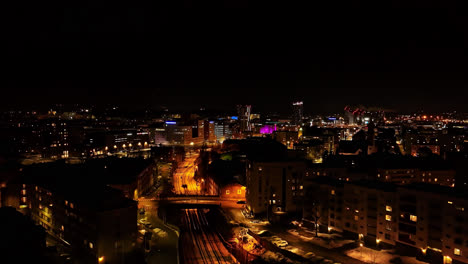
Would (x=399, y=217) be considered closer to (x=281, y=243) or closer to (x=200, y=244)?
(x=281, y=243)

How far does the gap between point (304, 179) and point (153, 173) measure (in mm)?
7942

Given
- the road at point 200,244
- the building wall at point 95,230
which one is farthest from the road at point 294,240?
the building wall at point 95,230

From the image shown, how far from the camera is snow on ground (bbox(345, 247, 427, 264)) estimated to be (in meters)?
7.82

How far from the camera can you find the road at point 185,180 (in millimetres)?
15277

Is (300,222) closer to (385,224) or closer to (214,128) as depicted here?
(385,224)

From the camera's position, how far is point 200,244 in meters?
9.58

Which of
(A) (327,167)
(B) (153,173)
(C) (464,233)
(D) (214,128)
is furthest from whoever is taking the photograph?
(D) (214,128)

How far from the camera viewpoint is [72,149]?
2370 cm

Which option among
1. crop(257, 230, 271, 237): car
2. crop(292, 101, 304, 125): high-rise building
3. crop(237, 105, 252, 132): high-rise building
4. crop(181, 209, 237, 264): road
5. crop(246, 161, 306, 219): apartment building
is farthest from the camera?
crop(292, 101, 304, 125): high-rise building

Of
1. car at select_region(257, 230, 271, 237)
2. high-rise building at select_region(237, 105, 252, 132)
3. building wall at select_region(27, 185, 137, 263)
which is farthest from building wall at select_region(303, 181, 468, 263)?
high-rise building at select_region(237, 105, 252, 132)

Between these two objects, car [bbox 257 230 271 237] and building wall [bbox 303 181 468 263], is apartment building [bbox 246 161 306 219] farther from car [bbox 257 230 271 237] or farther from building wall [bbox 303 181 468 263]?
car [bbox 257 230 271 237]

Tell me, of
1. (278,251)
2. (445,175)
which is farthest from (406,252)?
(445,175)

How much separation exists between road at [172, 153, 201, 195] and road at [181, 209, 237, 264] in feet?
11.0

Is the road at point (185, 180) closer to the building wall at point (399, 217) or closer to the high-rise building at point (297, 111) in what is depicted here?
the building wall at point (399, 217)
